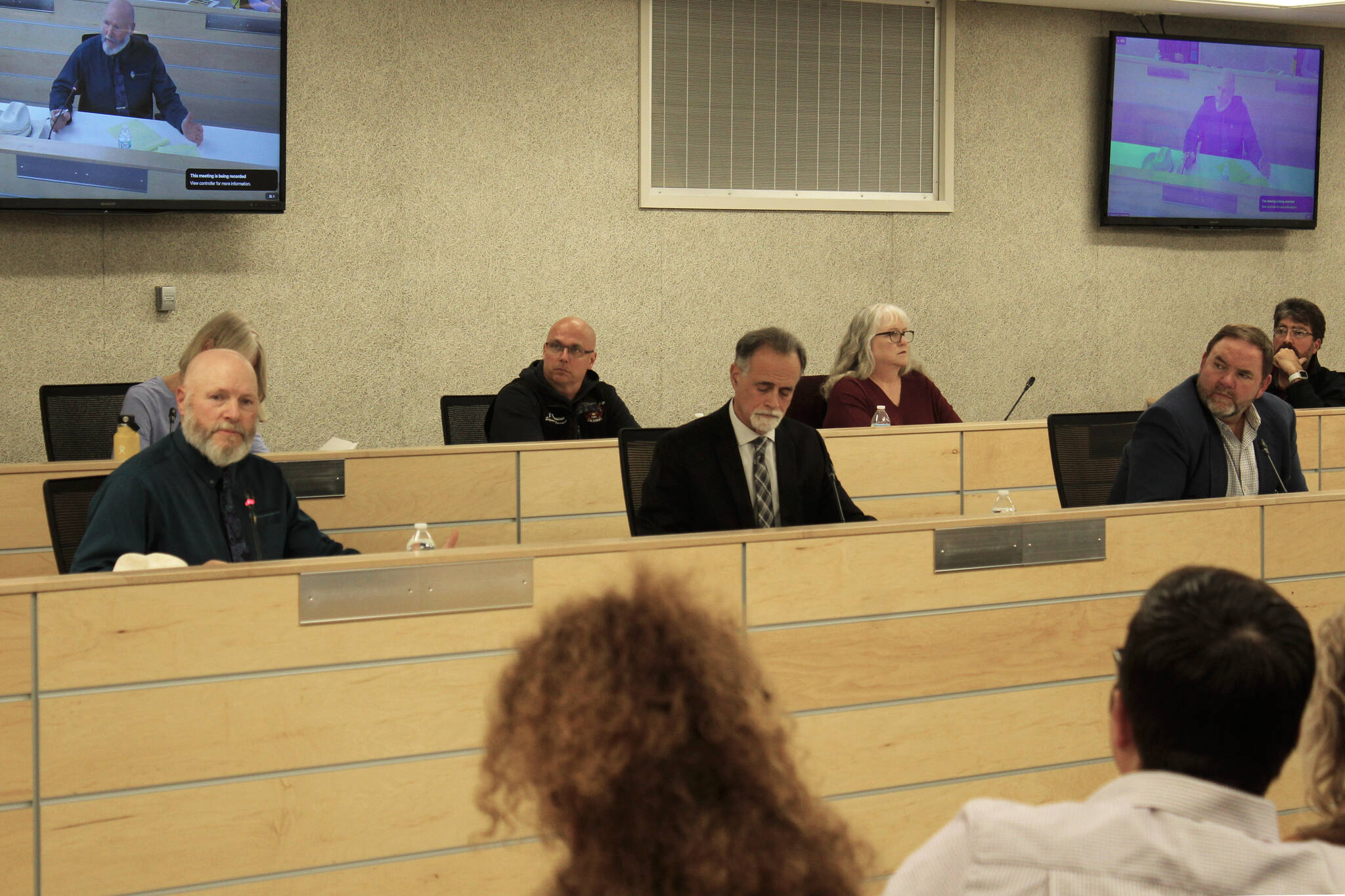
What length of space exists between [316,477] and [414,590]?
189 centimetres

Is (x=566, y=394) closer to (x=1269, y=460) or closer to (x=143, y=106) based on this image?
(x=143, y=106)

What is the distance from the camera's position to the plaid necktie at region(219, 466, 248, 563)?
114 inches

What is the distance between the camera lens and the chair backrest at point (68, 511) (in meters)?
2.88

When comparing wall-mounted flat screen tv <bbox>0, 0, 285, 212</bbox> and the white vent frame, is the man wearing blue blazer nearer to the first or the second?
the white vent frame

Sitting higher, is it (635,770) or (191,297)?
(191,297)

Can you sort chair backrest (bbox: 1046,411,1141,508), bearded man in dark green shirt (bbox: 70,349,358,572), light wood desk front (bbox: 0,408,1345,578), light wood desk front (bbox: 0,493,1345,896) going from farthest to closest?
chair backrest (bbox: 1046,411,1141,508), light wood desk front (bbox: 0,408,1345,578), bearded man in dark green shirt (bbox: 70,349,358,572), light wood desk front (bbox: 0,493,1345,896)

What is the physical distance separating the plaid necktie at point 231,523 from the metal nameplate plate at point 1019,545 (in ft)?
5.35

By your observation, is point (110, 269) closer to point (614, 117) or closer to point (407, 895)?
point (614, 117)

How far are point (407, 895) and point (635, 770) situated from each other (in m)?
1.58

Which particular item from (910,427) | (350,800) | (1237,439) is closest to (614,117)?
(910,427)

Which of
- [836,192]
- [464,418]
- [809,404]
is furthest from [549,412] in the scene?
[836,192]

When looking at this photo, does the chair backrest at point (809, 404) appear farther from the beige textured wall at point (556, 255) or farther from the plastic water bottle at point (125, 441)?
the plastic water bottle at point (125, 441)

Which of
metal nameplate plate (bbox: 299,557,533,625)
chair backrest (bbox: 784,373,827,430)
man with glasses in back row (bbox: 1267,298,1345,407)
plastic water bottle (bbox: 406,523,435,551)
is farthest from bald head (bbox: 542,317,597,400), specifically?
man with glasses in back row (bbox: 1267,298,1345,407)

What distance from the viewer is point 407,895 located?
216 centimetres
